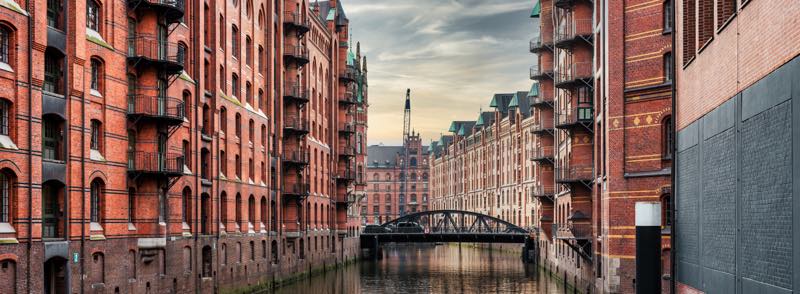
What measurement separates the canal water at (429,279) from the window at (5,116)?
81.4ft

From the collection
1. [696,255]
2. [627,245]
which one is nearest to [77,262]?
[696,255]

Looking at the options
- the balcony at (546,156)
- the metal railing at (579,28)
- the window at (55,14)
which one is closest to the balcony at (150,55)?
the window at (55,14)

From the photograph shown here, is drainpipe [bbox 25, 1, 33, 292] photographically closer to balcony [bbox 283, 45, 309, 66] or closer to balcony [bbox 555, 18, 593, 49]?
balcony [bbox 555, 18, 593, 49]

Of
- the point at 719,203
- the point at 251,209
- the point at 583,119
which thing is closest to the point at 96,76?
the point at 251,209

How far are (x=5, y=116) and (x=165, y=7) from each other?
29.9ft

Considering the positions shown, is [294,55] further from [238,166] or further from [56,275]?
[56,275]

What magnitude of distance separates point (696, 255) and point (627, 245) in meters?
14.1

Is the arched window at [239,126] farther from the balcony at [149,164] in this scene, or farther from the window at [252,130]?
the balcony at [149,164]

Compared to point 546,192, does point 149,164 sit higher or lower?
higher

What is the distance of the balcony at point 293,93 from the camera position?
52.0 m

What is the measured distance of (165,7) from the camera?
3098 cm

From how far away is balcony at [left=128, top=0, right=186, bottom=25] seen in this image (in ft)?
100

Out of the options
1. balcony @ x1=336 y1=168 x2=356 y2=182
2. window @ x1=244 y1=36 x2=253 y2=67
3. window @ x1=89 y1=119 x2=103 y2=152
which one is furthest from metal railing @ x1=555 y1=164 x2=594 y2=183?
balcony @ x1=336 y1=168 x2=356 y2=182

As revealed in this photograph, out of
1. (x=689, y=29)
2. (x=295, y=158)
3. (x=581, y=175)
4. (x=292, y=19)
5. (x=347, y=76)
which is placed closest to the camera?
(x=689, y=29)
